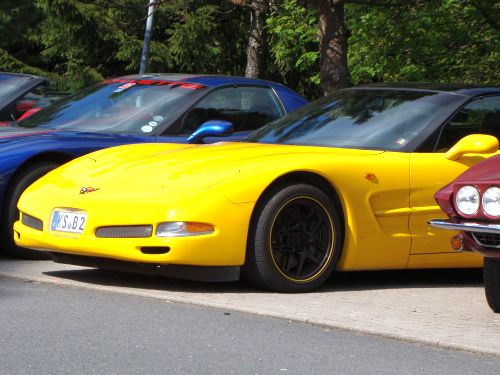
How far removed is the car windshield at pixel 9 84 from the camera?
9.97 m

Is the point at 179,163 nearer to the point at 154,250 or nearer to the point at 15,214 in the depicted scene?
the point at 154,250

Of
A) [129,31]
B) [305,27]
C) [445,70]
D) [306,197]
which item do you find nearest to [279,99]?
[306,197]

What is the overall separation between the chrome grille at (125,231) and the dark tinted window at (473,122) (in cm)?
206

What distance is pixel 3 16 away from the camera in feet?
101

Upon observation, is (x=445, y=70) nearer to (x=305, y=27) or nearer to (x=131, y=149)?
(x=305, y=27)

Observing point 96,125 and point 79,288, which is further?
point 96,125

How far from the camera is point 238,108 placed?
875 cm

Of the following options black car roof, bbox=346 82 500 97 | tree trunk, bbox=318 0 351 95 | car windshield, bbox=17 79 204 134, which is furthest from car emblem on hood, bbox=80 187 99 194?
tree trunk, bbox=318 0 351 95

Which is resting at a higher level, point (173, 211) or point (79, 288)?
point (173, 211)

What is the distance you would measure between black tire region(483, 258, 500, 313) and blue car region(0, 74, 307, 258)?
100 inches

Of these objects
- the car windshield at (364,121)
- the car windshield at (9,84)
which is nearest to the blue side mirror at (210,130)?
the car windshield at (364,121)

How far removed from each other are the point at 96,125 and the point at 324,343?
4024 mm

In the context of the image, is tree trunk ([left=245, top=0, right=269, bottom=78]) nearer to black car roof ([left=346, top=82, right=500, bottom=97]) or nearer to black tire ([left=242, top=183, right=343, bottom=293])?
black car roof ([left=346, top=82, right=500, bottom=97])

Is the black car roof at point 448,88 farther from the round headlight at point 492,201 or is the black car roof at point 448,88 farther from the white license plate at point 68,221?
the white license plate at point 68,221
